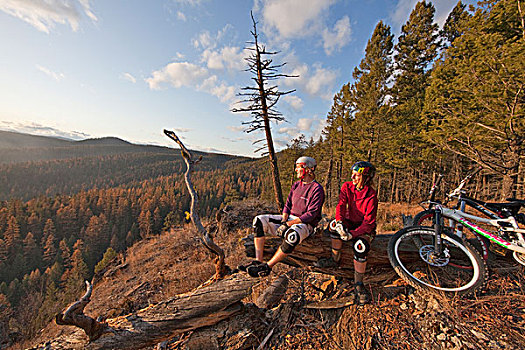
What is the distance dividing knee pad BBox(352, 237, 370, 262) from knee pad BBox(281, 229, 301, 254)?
3.22 feet

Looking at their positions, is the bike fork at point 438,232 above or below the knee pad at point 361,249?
above

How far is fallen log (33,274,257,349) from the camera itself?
3328mm

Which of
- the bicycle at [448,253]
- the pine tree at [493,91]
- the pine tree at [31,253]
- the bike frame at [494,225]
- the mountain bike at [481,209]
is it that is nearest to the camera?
the bicycle at [448,253]

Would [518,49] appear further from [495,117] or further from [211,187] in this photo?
[211,187]

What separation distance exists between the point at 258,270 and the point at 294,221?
1.12m

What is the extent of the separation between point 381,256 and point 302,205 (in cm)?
177

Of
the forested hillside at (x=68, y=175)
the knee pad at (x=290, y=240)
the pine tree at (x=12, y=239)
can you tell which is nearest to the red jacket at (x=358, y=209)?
the knee pad at (x=290, y=240)

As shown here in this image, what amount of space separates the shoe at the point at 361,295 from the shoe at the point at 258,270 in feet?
5.15

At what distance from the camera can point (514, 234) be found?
11.3 feet

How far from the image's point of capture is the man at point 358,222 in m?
3.54

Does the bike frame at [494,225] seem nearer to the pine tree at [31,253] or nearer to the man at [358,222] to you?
the man at [358,222]

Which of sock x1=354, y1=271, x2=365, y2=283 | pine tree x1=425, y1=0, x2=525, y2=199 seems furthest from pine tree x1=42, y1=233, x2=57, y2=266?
pine tree x1=425, y1=0, x2=525, y2=199

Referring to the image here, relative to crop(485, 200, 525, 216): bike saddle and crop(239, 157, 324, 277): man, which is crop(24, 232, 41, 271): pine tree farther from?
crop(485, 200, 525, 216): bike saddle

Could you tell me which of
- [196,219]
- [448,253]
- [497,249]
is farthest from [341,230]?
[497,249]
